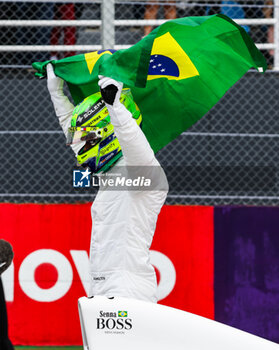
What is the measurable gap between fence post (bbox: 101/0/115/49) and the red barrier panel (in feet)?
4.22

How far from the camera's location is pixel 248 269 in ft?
19.6

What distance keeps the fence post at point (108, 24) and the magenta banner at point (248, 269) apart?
5.08 ft

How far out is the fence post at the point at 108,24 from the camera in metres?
6.12

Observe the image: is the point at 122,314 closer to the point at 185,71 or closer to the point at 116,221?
the point at 116,221

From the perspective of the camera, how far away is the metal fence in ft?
23.0

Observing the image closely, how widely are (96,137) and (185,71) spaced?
29.5 inches
